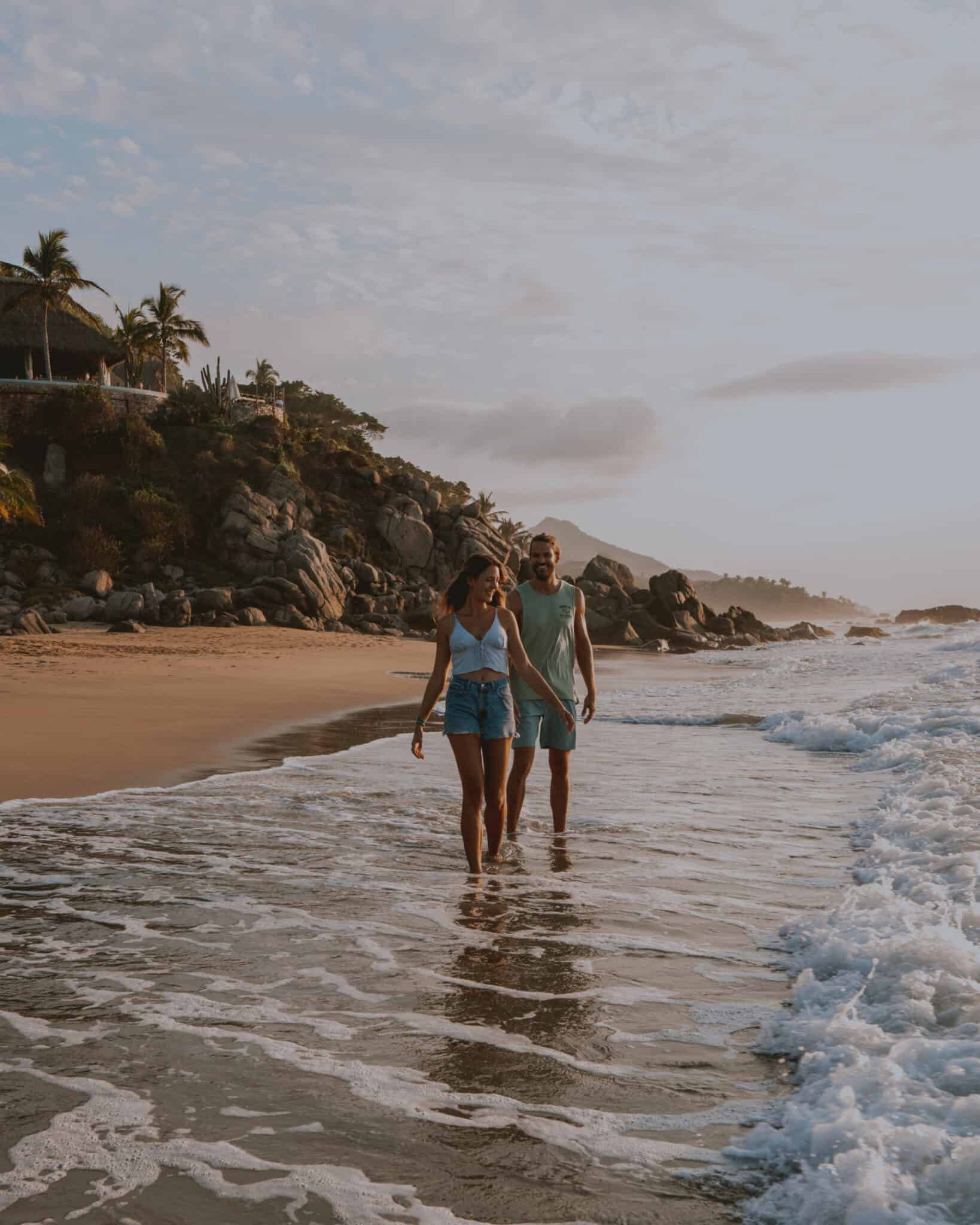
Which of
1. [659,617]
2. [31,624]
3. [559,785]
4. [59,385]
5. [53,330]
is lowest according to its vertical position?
[559,785]

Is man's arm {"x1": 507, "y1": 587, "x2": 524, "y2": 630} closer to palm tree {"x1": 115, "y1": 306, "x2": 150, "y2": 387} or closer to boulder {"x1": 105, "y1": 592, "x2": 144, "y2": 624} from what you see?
boulder {"x1": 105, "y1": 592, "x2": 144, "y2": 624}

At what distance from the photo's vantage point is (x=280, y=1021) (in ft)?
12.9

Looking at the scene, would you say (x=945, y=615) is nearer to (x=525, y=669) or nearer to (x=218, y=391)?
(x=218, y=391)

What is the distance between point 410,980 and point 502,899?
137 cm

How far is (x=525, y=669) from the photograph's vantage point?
261 inches

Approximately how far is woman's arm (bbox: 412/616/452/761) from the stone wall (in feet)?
136

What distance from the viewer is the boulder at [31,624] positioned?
25.7 metres

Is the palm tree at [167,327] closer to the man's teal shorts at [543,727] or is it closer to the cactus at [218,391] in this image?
the cactus at [218,391]

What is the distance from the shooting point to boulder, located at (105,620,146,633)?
2764 cm

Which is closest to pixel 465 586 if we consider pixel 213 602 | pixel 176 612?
pixel 176 612

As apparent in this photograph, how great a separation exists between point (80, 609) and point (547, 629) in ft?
89.8

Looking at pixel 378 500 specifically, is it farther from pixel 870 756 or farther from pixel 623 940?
pixel 623 940

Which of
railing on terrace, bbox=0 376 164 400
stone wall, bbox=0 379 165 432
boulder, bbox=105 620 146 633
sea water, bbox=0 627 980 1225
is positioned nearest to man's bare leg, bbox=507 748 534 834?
sea water, bbox=0 627 980 1225

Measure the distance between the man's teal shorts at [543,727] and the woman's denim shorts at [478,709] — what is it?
79 centimetres
